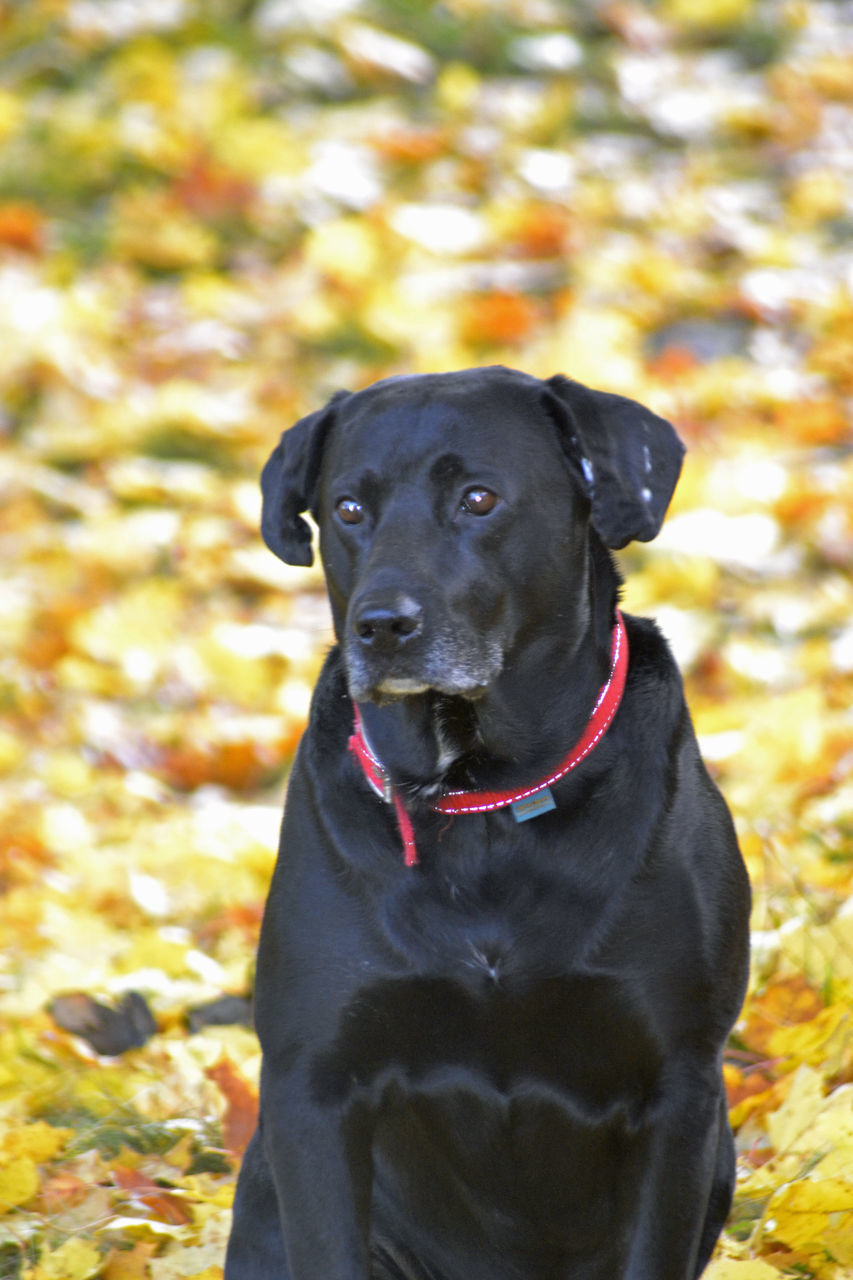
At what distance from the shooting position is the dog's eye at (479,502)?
8.40 feet

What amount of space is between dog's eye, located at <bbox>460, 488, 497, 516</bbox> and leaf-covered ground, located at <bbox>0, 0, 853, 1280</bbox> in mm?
1068

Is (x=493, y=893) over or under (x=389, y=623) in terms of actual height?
under

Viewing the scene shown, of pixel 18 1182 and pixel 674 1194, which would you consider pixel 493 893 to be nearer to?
pixel 674 1194

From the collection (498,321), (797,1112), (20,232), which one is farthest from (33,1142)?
(20,232)

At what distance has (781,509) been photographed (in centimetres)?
561

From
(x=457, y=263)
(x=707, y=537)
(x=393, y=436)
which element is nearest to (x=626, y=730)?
(x=393, y=436)

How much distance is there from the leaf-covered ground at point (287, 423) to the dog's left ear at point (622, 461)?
97cm

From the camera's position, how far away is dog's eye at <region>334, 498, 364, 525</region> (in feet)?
8.70

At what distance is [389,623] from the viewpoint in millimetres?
2422

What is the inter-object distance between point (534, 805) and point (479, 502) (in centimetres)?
45

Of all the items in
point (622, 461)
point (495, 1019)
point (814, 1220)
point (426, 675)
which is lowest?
point (814, 1220)

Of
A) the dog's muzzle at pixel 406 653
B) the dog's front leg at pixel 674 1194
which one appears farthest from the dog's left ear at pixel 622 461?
the dog's front leg at pixel 674 1194

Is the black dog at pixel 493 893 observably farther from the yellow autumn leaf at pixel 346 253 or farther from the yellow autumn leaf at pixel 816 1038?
the yellow autumn leaf at pixel 346 253

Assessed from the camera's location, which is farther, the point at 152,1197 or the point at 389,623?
the point at 152,1197
